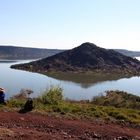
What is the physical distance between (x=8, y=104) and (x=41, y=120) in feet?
12.2

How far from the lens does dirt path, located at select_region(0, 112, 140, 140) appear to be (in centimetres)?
1472

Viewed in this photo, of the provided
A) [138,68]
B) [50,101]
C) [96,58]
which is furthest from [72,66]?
[50,101]

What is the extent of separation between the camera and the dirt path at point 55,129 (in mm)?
14720

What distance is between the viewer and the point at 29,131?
15.2m

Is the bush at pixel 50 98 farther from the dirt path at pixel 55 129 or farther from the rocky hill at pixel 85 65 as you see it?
the rocky hill at pixel 85 65

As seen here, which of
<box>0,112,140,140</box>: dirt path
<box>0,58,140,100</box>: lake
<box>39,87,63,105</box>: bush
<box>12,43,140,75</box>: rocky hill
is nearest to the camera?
<box>0,112,140,140</box>: dirt path

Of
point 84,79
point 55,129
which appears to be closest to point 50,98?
point 55,129

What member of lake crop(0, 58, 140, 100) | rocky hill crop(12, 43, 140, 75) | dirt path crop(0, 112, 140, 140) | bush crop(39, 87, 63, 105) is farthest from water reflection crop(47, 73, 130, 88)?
dirt path crop(0, 112, 140, 140)

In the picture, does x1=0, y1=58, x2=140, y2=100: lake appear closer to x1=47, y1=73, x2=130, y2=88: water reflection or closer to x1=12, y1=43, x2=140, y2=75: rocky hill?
x1=47, y1=73, x2=130, y2=88: water reflection

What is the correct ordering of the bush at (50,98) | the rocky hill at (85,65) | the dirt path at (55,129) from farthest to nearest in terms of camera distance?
1. the rocky hill at (85,65)
2. the bush at (50,98)
3. the dirt path at (55,129)

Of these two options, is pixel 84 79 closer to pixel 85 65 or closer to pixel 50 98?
pixel 85 65

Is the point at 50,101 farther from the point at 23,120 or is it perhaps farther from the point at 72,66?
Answer: the point at 72,66

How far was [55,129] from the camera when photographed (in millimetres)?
16031

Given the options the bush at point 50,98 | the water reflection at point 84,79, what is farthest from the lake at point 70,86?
the bush at point 50,98
